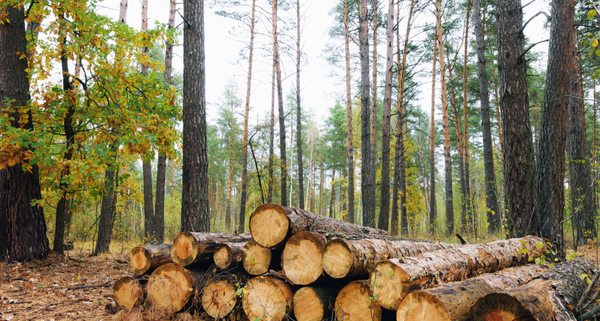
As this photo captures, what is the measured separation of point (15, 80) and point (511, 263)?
8.52m

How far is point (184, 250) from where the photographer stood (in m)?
3.48

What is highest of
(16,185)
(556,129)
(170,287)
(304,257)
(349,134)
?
(349,134)

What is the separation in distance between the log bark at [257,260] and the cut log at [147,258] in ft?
3.70

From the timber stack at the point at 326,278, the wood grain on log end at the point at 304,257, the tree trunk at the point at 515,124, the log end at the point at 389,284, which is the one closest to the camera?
the timber stack at the point at 326,278

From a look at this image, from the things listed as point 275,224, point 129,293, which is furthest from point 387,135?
point 129,293

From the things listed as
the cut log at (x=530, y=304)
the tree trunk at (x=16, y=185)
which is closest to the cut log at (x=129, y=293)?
the tree trunk at (x=16, y=185)

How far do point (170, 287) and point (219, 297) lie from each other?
0.60 metres

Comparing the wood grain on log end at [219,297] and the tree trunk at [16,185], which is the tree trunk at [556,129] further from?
the tree trunk at [16,185]

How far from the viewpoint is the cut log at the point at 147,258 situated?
357cm

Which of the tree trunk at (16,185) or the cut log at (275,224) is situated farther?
the tree trunk at (16,185)

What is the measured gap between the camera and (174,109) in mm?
6457

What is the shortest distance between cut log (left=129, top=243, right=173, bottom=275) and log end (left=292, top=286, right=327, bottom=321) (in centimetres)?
179

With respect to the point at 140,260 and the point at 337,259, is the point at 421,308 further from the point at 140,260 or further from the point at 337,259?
the point at 140,260

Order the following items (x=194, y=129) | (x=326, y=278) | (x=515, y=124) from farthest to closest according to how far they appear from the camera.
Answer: (x=194, y=129) < (x=515, y=124) < (x=326, y=278)
